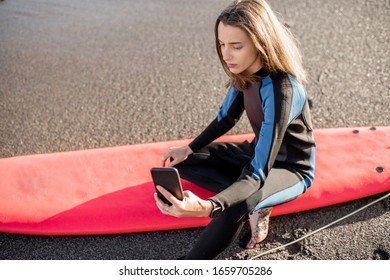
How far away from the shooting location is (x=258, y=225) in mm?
2543

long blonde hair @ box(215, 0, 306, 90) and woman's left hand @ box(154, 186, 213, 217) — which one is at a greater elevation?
long blonde hair @ box(215, 0, 306, 90)

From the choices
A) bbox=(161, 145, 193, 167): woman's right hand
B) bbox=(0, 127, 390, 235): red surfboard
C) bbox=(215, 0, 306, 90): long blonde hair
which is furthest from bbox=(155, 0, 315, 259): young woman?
bbox=(0, 127, 390, 235): red surfboard

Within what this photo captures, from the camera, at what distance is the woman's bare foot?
2.54 metres

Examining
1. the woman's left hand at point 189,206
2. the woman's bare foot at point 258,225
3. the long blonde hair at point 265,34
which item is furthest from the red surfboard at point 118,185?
the long blonde hair at point 265,34

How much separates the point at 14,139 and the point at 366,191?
220cm

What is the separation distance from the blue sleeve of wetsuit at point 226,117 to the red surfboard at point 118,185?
267mm

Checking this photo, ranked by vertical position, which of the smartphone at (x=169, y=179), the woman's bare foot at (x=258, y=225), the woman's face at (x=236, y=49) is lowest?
the woman's bare foot at (x=258, y=225)

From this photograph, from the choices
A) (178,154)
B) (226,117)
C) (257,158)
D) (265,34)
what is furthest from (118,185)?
(265,34)

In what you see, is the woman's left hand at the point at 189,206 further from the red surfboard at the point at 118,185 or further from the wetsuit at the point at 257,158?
the red surfboard at the point at 118,185

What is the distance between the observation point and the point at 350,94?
352 centimetres

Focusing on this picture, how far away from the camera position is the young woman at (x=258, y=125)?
2.06 meters

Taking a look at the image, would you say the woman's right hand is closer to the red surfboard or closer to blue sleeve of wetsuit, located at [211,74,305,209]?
the red surfboard

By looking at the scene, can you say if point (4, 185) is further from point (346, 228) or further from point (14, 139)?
point (346, 228)

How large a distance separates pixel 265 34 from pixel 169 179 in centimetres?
71
